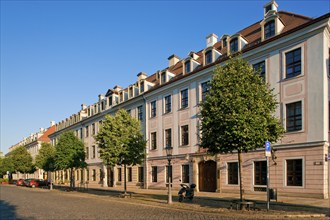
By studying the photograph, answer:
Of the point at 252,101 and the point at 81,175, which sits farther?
the point at 81,175

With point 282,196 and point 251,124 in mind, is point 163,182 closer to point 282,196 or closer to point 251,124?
point 282,196

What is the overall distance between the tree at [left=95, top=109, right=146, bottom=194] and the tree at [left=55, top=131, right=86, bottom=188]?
11417 mm

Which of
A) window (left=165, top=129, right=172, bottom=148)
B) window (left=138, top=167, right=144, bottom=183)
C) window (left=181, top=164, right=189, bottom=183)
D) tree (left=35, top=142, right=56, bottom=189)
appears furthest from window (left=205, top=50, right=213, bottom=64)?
tree (left=35, top=142, right=56, bottom=189)

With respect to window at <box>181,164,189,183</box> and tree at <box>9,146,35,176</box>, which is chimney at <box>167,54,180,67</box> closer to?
window at <box>181,164,189,183</box>

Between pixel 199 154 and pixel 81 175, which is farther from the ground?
pixel 199 154

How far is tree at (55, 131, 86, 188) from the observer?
3547 cm

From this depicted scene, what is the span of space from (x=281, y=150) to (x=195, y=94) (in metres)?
9.64

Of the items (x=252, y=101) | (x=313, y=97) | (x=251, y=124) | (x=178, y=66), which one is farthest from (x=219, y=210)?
(x=178, y=66)

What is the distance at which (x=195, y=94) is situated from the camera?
28.7 metres

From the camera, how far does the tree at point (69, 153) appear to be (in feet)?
116

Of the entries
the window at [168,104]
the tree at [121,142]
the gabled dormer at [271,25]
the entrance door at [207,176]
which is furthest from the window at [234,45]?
the tree at [121,142]

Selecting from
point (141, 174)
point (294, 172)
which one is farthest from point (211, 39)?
point (294, 172)

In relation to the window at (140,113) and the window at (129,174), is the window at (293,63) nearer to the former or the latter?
the window at (140,113)

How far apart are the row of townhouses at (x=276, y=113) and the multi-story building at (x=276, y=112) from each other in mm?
58
